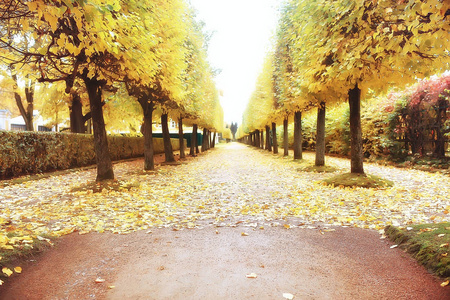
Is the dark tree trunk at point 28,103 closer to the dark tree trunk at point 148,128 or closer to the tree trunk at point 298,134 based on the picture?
the dark tree trunk at point 148,128

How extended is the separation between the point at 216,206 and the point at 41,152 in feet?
30.7

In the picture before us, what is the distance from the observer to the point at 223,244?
401 cm

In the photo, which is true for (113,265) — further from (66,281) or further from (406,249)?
(406,249)

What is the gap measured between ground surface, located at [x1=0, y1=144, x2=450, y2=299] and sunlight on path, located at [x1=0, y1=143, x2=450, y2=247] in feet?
0.09

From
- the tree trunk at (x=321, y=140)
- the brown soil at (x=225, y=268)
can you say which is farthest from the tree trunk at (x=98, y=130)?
the tree trunk at (x=321, y=140)

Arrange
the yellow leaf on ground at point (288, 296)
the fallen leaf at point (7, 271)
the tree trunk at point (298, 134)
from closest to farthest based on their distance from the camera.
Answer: the yellow leaf on ground at point (288, 296), the fallen leaf at point (7, 271), the tree trunk at point (298, 134)

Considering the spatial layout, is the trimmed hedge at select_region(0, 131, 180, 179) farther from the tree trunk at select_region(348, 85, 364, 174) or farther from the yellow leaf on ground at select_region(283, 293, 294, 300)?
the tree trunk at select_region(348, 85, 364, 174)

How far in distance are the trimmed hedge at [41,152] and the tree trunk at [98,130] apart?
12.9ft

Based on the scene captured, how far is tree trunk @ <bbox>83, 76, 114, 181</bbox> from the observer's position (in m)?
8.67

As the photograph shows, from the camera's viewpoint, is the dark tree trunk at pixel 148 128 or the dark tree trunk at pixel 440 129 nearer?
the dark tree trunk at pixel 440 129

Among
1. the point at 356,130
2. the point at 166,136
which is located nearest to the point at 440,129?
the point at 356,130

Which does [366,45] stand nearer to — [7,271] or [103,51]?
[103,51]

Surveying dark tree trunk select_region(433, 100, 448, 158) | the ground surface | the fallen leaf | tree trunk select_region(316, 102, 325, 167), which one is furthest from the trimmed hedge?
dark tree trunk select_region(433, 100, 448, 158)

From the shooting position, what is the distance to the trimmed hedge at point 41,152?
9.90 m
